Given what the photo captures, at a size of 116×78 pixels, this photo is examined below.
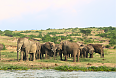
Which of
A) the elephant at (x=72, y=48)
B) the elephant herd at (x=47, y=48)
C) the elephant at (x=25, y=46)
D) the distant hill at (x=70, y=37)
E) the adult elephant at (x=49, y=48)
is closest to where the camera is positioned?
the elephant at (x=25, y=46)

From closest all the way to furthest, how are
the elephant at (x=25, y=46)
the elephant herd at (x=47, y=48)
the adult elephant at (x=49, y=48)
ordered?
the elephant at (x=25, y=46) < the elephant herd at (x=47, y=48) < the adult elephant at (x=49, y=48)

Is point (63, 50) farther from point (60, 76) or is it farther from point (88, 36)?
point (88, 36)

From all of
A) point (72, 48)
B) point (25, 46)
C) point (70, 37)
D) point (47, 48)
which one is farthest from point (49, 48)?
point (70, 37)

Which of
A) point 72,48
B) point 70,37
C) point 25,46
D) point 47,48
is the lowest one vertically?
point 70,37

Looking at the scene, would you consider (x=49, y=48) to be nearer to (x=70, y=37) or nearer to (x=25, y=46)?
(x=25, y=46)

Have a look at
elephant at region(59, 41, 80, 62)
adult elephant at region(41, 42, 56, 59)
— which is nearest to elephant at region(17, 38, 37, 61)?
adult elephant at region(41, 42, 56, 59)

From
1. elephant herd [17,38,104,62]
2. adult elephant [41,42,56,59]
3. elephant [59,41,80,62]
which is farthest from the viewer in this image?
adult elephant [41,42,56,59]

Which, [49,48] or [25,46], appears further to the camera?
[49,48]

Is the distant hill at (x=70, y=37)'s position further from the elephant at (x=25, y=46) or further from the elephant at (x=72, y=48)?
the elephant at (x=72, y=48)

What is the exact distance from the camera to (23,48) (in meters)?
24.7

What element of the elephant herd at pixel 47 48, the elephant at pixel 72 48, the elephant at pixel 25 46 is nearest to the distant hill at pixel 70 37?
the elephant herd at pixel 47 48

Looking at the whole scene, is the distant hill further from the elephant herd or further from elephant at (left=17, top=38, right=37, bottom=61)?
elephant at (left=17, top=38, right=37, bottom=61)

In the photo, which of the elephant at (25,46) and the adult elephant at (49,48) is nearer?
the elephant at (25,46)

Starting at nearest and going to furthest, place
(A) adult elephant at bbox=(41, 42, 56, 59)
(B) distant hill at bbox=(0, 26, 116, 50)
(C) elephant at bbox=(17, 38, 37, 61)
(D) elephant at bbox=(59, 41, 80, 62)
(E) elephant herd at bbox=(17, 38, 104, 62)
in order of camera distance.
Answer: (C) elephant at bbox=(17, 38, 37, 61) < (E) elephant herd at bbox=(17, 38, 104, 62) < (D) elephant at bbox=(59, 41, 80, 62) < (A) adult elephant at bbox=(41, 42, 56, 59) < (B) distant hill at bbox=(0, 26, 116, 50)
